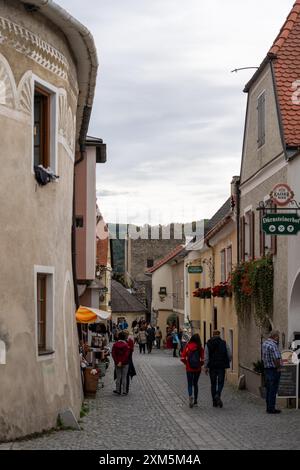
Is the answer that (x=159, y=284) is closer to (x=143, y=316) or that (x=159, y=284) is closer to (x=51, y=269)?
(x=143, y=316)

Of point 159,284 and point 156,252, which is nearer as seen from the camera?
point 159,284

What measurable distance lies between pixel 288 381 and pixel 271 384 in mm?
1221

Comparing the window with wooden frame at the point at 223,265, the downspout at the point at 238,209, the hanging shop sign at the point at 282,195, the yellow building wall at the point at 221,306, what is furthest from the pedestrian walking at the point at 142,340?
the hanging shop sign at the point at 282,195

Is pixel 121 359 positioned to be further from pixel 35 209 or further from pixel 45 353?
pixel 35 209

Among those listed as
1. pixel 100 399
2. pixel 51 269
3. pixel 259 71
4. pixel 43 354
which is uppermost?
pixel 259 71

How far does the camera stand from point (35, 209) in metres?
14.7

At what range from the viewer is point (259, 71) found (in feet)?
82.2

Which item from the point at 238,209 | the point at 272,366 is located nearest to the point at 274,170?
the point at 238,209

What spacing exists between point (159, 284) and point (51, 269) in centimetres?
5888

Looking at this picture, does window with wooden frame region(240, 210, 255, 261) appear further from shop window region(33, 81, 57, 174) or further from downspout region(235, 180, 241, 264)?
shop window region(33, 81, 57, 174)

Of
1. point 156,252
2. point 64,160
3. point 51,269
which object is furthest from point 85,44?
point 156,252

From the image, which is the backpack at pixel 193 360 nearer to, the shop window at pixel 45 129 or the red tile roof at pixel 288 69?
the red tile roof at pixel 288 69

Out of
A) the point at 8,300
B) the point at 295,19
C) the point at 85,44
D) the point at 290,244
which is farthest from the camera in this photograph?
the point at 295,19

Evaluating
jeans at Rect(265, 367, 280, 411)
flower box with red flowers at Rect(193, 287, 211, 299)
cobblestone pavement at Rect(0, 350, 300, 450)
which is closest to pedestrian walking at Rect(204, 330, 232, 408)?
cobblestone pavement at Rect(0, 350, 300, 450)
